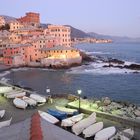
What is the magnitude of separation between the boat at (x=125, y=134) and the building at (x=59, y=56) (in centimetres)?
5108

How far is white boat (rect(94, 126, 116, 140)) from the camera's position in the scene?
52.4ft


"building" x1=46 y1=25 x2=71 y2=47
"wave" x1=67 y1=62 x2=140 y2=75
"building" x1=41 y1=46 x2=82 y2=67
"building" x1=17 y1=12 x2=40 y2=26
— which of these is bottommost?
"wave" x1=67 y1=62 x2=140 y2=75

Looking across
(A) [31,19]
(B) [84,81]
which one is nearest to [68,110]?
(B) [84,81]

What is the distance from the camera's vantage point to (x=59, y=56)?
68.6 m

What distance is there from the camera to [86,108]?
21.2 m

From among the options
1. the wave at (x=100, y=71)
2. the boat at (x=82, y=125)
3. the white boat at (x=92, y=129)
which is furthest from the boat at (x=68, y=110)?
the wave at (x=100, y=71)

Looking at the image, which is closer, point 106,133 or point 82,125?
point 106,133

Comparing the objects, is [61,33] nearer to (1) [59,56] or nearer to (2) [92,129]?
(1) [59,56]

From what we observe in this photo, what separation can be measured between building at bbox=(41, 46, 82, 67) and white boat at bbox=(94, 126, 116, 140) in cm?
5071

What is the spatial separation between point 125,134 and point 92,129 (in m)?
1.99

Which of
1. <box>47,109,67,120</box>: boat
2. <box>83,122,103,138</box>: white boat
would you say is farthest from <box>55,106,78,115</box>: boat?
<box>83,122,103,138</box>: white boat

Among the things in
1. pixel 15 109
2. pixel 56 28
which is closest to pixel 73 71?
pixel 56 28

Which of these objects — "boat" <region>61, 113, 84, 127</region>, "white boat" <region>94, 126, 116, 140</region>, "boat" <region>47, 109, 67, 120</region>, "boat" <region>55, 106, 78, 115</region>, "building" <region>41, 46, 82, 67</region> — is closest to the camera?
"white boat" <region>94, 126, 116, 140</region>

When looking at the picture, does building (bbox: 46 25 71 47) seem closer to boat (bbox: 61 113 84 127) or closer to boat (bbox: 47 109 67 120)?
boat (bbox: 47 109 67 120)
